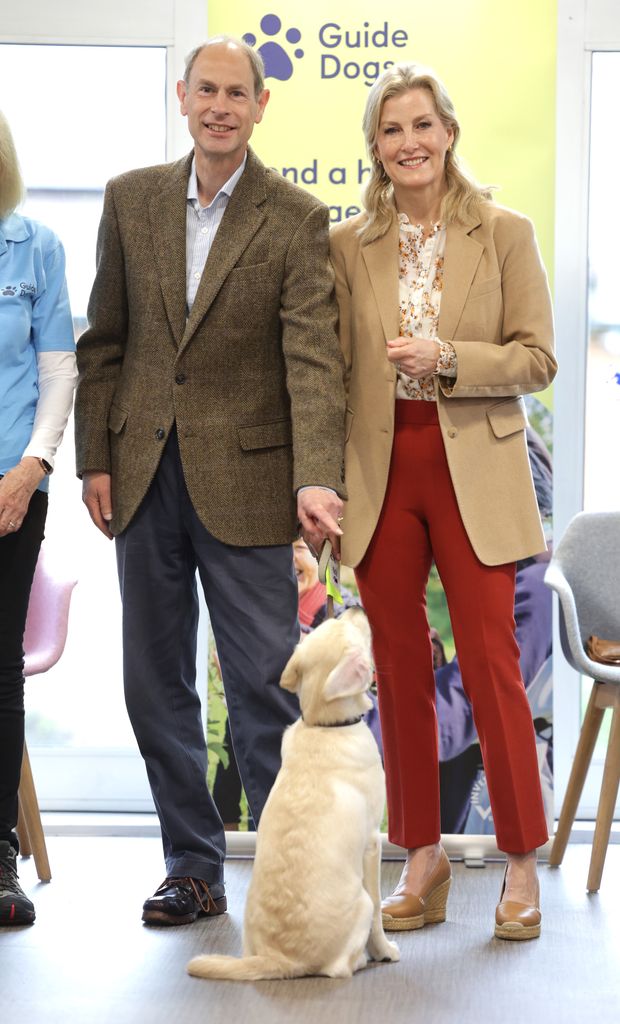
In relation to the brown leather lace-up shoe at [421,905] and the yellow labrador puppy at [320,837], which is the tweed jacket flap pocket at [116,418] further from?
the brown leather lace-up shoe at [421,905]

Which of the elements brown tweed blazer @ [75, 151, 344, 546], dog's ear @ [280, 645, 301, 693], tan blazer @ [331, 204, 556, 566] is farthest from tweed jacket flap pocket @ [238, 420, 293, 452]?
dog's ear @ [280, 645, 301, 693]

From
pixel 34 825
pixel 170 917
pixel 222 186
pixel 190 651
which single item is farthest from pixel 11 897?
pixel 222 186

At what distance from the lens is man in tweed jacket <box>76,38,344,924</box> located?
2.93 metres

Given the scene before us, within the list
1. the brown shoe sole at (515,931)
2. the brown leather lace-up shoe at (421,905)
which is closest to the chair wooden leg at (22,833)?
the brown leather lace-up shoe at (421,905)

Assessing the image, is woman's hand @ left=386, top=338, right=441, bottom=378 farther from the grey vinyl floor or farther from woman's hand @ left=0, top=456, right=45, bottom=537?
the grey vinyl floor

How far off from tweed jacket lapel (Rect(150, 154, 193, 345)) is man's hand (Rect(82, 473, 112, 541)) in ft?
1.26

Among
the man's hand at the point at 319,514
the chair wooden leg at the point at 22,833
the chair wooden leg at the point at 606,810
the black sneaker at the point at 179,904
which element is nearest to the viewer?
the man's hand at the point at 319,514

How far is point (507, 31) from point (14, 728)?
256 cm

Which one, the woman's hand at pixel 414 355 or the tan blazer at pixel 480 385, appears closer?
the woman's hand at pixel 414 355

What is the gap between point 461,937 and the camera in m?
2.96

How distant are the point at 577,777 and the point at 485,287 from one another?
156 centimetres

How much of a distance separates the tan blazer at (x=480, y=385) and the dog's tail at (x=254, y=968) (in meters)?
0.92

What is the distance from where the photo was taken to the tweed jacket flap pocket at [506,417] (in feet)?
9.77

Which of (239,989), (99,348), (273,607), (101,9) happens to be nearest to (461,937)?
(239,989)
